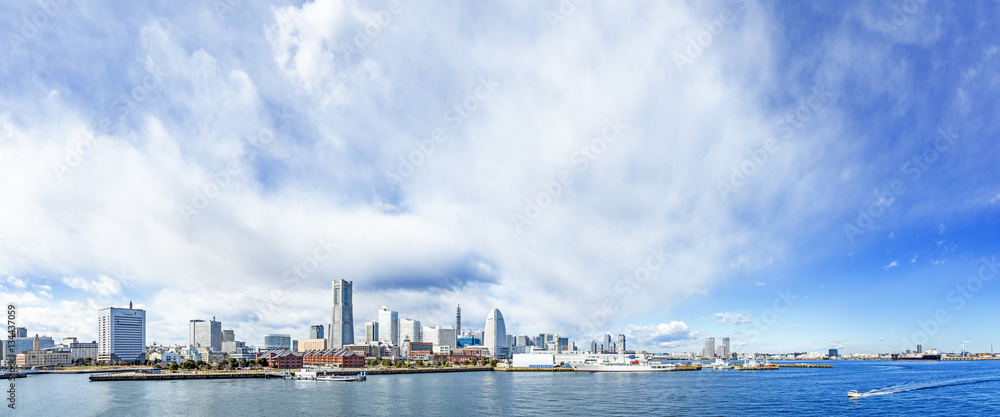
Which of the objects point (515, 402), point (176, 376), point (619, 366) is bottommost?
point (619, 366)

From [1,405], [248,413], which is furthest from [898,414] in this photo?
[1,405]

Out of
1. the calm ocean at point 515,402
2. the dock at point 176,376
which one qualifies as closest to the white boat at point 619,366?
the calm ocean at point 515,402

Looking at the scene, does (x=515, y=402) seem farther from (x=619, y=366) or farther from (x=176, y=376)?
(x=619, y=366)

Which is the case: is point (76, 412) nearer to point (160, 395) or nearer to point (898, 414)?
point (160, 395)

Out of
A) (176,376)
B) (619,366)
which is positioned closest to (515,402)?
(176,376)

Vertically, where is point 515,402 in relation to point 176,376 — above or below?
above

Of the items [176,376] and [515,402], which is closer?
[515,402]

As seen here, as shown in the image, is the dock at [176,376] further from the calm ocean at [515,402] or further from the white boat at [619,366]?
the white boat at [619,366]

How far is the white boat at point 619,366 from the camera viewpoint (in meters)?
132

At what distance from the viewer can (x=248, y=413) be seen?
49.2m

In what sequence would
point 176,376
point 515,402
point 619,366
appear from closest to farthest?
point 515,402 < point 176,376 < point 619,366

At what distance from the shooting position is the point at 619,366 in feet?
436

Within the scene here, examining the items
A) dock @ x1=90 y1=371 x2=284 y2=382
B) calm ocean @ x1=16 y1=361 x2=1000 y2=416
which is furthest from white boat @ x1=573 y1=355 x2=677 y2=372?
dock @ x1=90 y1=371 x2=284 y2=382

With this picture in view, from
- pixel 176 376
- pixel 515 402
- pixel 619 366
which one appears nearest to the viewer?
pixel 515 402
